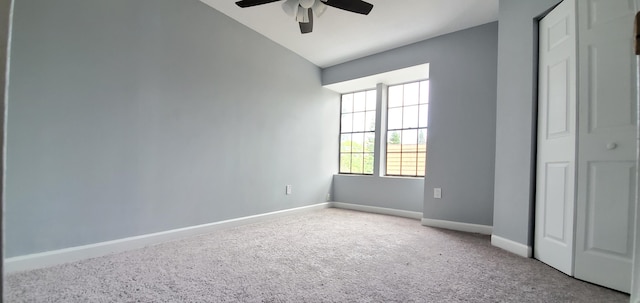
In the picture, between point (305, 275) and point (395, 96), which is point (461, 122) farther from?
point (305, 275)

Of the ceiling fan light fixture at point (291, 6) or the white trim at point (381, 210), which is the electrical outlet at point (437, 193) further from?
the ceiling fan light fixture at point (291, 6)

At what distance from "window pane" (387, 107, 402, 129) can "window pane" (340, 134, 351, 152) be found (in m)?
0.79

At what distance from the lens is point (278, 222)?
3307 millimetres

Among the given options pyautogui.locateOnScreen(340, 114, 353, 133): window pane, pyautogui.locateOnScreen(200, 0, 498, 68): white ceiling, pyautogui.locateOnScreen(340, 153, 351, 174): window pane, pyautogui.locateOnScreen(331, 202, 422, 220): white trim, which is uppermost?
pyautogui.locateOnScreen(200, 0, 498, 68): white ceiling

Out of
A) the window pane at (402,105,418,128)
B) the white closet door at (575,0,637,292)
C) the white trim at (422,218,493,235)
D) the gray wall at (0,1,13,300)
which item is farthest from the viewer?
the window pane at (402,105,418,128)

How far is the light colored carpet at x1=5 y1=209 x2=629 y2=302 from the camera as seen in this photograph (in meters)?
1.48

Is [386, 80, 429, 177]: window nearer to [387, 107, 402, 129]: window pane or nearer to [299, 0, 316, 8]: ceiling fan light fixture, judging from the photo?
[387, 107, 402, 129]: window pane

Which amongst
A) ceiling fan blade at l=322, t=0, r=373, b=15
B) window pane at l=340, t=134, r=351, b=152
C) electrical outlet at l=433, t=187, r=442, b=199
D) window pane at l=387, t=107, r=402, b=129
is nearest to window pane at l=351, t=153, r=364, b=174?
window pane at l=340, t=134, r=351, b=152

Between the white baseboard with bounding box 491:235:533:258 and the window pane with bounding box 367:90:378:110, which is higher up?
the window pane with bounding box 367:90:378:110

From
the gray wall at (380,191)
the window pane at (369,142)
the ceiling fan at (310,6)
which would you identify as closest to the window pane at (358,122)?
the window pane at (369,142)

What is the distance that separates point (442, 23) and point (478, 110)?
1.07 metres

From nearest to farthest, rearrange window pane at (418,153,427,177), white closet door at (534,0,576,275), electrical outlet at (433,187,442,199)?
white closet door at (534,0,576,275) → electrical outlet at (433,187,442,199) → window pane at (418,153,427,177)

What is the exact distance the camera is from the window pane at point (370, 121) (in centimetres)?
446

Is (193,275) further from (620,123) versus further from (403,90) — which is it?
(403,90)
